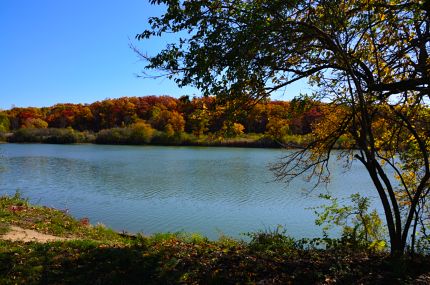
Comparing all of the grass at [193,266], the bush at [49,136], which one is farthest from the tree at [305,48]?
the bush at [49,136]

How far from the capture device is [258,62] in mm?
6184

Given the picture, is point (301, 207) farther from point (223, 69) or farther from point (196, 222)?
point (223, 69)

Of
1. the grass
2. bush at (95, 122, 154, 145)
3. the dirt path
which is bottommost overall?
the dirt path

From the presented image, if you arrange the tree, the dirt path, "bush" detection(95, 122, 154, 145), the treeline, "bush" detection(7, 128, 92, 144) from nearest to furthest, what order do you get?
the tree, the treeline, the dirt path, "bush" detection(95, 122, 154, 145), "bush" detection(7, 128, 92, 144)

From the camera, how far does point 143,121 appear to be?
106 m

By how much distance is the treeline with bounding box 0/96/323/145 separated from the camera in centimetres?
817

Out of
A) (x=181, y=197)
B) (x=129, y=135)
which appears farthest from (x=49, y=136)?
(x=181, y=197)

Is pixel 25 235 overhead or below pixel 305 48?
below

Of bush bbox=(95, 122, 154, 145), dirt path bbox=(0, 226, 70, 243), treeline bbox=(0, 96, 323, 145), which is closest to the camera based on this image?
treeline bbox=(0, 96, 323, 145)

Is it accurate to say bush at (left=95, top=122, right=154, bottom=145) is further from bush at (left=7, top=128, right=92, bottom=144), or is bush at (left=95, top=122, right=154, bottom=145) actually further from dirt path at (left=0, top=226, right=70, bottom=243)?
dirt path at (left=0, top=226, right=70, bottom=243)

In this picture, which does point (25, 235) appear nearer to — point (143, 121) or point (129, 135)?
point (129, 135)

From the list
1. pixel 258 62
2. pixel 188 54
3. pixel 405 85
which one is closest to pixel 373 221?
Result: pixel 405 85

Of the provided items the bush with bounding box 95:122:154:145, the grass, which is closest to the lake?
the grass

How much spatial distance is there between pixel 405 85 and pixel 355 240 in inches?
145
